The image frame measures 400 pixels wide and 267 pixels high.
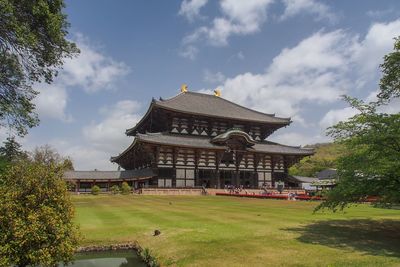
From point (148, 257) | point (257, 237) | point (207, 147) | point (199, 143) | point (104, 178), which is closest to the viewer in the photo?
Answer: point (148, 257)

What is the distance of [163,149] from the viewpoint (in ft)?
171

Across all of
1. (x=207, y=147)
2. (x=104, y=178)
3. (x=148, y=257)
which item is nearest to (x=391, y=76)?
(x=148, y=257)

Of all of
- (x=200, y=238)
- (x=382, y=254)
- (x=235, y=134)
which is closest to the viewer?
(x=382, y=254)

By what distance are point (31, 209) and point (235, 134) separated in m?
46.1

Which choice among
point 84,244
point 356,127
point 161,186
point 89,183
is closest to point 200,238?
point 84,244

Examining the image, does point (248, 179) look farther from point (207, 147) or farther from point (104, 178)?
point (104, 178)

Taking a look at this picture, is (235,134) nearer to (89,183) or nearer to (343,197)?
(89,183)

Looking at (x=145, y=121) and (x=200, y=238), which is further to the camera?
(x=145, y=121)

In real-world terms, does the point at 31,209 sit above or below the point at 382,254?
above

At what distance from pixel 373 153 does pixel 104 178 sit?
45.8m

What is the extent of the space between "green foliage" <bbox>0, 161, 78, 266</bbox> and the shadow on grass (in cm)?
964

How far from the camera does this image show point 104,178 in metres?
55.8

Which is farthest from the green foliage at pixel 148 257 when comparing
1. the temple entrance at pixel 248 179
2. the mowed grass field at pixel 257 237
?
the temple entrance at pixel 248 179

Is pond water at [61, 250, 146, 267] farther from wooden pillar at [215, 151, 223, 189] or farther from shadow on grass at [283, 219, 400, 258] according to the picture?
wooden pillar at [215, 151, 223, 189]
